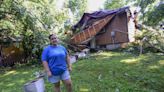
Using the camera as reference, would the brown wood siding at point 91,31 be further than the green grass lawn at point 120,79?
Yes

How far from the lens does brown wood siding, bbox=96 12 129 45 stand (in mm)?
16766

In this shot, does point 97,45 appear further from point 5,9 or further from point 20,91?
point 20,91

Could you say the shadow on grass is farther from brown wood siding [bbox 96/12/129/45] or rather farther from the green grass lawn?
brown wood siding [bbox 96/12/129/45]

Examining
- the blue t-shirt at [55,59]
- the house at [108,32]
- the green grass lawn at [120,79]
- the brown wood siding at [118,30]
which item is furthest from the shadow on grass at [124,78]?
the house at [108,32]

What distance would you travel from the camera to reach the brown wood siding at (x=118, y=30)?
55.0ft

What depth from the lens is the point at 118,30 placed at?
1702 centimetres

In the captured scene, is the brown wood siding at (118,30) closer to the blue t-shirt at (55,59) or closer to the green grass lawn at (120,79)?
the green grass lawn at (120,79)

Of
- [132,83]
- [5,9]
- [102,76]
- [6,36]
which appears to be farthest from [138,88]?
[6,36]

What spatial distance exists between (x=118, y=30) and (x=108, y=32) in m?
0.80

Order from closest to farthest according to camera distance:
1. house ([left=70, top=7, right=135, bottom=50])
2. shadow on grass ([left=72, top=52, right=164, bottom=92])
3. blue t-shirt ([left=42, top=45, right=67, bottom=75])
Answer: blue t-shirt ([left=42, top=45, right=67, bottom=75]) → shadow on grass ([left=72, top=52, right=164, bottom=92]) → house ([left=70, top=7, right=135, bottom=50])

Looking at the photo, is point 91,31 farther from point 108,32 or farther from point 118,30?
point 118,30

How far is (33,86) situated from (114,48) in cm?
1175

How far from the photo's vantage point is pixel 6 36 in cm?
1334

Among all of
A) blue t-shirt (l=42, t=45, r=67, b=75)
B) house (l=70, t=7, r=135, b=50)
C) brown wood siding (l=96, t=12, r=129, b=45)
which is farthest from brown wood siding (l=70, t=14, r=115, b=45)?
blue t-shirt (l=42, t=45, r=67, b=75)
